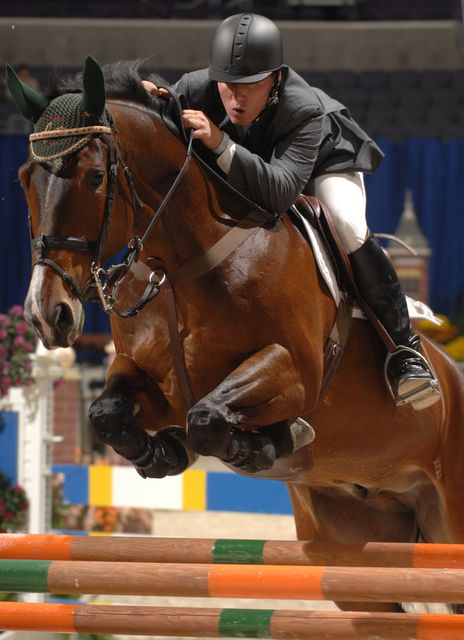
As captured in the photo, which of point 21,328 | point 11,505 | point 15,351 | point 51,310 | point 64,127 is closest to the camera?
point 51,310

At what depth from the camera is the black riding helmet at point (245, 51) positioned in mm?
2908

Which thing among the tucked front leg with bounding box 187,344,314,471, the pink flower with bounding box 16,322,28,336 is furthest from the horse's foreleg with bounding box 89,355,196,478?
the pink flower with bounding box 16,322,28,336

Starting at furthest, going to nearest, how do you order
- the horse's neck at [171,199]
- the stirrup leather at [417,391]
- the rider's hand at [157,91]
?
the stirrup leather at [417,391] < the rider's hand at [157,91] < the horse's neck at [171,199]

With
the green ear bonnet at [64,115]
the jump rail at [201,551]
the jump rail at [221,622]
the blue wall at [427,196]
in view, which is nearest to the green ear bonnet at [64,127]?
the green ear bonnet at [64,115]

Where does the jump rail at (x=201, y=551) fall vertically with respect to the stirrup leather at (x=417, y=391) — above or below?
below

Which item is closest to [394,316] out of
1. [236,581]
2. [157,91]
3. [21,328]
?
[157,91]

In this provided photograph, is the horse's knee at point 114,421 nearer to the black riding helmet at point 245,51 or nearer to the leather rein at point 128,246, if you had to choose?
the leather rein at point 128,246

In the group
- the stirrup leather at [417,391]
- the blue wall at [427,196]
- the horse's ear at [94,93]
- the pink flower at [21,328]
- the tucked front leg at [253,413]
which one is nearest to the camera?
the horse's ear at [94,93]

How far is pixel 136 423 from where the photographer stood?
2.94 meters

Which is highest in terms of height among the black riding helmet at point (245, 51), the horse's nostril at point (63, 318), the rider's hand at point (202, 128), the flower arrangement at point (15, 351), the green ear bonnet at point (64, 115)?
the black riding helmet at point (245, 51)

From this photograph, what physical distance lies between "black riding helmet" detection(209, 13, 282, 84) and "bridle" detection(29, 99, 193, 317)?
0.41 metres

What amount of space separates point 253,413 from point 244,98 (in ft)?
2.86

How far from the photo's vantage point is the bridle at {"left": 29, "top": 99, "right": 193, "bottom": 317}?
8.24 ft

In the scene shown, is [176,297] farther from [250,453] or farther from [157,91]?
[157,91]
